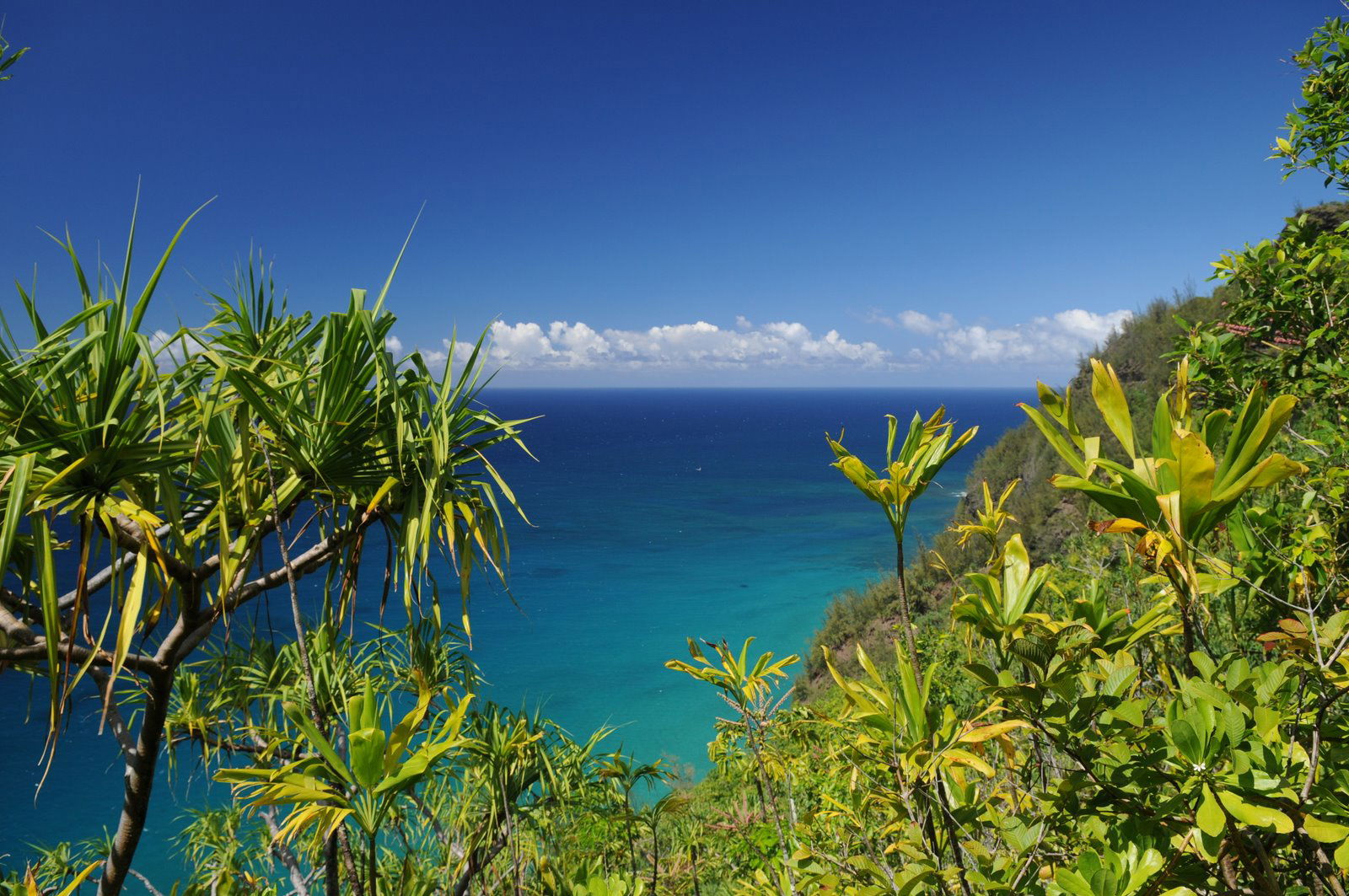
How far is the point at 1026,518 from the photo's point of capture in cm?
2055

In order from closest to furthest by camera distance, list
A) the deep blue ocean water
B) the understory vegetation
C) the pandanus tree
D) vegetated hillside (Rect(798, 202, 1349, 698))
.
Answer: the understory vegetation < the pandanus tree < the deep blue ocean water < vegetated hillside (Rect(798, 202, 1349, 698))

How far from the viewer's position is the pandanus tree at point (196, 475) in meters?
1.52

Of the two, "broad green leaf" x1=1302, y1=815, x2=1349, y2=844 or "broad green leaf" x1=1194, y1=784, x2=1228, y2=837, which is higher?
"broad green leaf" x1=1194, y1=784, x2=1228, y2=837

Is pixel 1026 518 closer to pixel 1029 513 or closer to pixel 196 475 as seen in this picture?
pixel 1029 513

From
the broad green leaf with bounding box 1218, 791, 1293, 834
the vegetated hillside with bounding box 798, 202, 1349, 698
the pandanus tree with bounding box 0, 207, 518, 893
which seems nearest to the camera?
the broad green leaf with bounding box 1218, 791, 1293, 834

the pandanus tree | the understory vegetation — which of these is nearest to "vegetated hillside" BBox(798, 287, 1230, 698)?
the understory vegetation

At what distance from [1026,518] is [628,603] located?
15.1 meters

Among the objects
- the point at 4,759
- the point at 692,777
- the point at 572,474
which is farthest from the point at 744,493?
the point at 4,759

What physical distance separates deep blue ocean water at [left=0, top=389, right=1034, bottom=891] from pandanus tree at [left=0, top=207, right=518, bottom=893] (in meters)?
0.54

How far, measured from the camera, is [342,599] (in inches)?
78.4

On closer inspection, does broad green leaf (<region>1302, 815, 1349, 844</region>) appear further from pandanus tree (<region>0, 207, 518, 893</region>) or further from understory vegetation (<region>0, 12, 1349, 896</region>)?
pandanus tree (<region>0, 207, 518, 893</region>)

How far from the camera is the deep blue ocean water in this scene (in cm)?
1366

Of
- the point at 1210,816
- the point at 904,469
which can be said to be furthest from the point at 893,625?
the point at 1210,816

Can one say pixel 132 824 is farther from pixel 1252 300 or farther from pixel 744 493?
pixel 744 493
